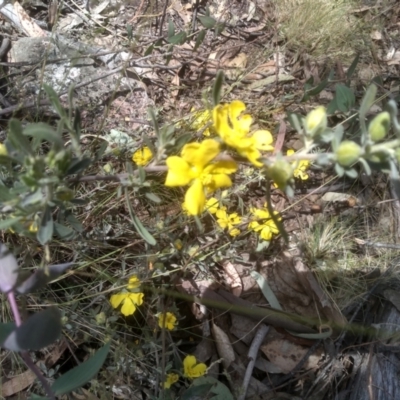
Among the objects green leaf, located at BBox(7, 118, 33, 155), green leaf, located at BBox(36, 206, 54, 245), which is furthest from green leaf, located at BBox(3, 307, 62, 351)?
green leaf, located at BBox(7, 118, 33, 155)

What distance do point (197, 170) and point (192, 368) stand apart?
1.10 metres

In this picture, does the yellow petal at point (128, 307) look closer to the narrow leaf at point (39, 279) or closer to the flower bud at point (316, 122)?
the narrow leaf at point (39, 279)

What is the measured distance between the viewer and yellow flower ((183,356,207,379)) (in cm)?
208

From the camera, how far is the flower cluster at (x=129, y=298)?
81.6 inches

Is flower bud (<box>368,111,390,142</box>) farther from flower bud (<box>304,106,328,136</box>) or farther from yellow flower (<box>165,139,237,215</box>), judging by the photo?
yellow flower (<box>165,139,237,215</box>)

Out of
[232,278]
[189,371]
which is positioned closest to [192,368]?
[189,371]

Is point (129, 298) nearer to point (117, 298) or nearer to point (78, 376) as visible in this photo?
point (117, 298)

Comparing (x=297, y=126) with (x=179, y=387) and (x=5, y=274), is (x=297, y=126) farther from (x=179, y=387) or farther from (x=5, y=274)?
(x=179, y=387)

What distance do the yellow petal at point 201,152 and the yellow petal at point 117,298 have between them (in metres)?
0.96

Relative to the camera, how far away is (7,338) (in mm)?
1290

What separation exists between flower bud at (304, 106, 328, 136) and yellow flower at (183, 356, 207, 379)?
1.22 m

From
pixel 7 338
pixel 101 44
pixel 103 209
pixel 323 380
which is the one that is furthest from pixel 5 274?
pixel 101 44

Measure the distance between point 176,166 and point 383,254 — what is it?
1.70 m

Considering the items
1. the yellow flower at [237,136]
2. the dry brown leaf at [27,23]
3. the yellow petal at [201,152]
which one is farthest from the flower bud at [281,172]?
the dry brown leaf at [27,23]
